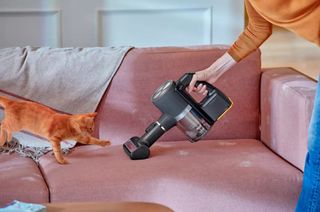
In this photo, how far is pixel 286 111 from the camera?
2248 mm

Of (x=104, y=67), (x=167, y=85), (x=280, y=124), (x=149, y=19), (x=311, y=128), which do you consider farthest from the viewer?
(x=149, y=19)

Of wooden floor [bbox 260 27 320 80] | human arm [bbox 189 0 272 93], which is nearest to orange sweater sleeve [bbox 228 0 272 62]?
human arm [bbox 189 0 272 93]

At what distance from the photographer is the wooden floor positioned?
15.0 feet

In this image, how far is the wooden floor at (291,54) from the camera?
4.57 meters

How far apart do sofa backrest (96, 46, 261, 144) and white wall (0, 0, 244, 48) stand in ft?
1.43

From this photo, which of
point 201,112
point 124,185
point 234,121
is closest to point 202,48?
point 234,121

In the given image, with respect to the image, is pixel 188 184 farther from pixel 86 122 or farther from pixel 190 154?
pixel 86 122

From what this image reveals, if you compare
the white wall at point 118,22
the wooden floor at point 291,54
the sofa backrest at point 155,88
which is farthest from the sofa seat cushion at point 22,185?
the wooden floor at point 291,54

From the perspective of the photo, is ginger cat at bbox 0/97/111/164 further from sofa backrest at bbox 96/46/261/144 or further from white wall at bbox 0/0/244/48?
white wall at bbox 0/0/244/48

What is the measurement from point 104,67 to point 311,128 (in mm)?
890

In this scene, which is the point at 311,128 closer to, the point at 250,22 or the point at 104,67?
the point at 250,22

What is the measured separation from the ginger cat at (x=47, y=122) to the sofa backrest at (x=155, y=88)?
0.63ft

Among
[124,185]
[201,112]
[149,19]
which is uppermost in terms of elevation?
[149,19]

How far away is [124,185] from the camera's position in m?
2.03
